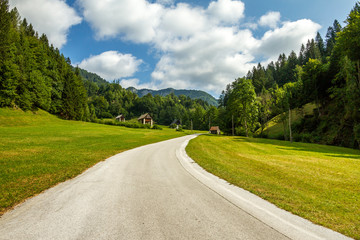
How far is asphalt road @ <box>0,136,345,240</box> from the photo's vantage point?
380 cm

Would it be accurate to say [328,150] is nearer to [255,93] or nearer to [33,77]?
[255,93]

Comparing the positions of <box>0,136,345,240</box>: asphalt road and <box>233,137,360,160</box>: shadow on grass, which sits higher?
<box>0,136,345,240</box>: asphalt road

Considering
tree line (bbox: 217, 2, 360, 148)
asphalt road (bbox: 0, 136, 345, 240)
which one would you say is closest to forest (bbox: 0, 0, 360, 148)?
tree line (bbox: 217, 2, 360, 148)

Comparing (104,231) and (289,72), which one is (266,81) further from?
(104,231)

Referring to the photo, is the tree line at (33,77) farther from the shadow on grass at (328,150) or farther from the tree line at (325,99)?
the shadow on grass at (328,150)

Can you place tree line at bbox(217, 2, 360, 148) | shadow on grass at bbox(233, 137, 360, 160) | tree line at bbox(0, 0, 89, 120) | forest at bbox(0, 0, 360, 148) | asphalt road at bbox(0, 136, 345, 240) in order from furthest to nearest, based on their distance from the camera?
tree line at bbox(0, 0, 89, 120)
forest at bbox(0, 0, 360, 148)
tree line at bbox(217, 2, 360, 148)
shadow on grass at bbox(233, 137, 360, 160)
asphalt road at bbox(0, 136, 345, 240)

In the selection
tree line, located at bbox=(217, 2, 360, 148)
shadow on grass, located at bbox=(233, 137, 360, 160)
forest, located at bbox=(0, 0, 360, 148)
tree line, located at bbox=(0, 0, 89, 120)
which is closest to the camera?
shadow on grass, located at bbox=(233, 137, 360, 160)

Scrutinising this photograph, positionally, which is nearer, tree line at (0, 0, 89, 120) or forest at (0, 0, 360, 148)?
forest at (0, 0, 360, 148)

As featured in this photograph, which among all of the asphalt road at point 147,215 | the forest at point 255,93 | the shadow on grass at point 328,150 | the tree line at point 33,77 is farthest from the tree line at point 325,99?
the tree line at point 33,77

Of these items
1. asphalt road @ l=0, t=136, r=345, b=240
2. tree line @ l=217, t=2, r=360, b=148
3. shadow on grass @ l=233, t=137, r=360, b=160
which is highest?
tree line @ l=217, t=2, r=360, b=148

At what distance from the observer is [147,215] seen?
461 centimetres

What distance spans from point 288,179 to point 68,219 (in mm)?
9874

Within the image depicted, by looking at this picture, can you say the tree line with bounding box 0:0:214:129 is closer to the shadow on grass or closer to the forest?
the forest

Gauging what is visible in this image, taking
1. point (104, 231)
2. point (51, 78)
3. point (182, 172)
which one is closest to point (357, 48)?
point (182, 172)
